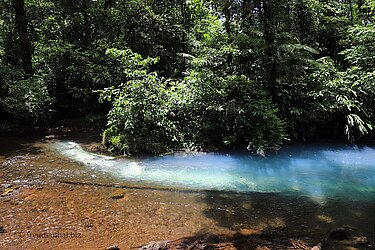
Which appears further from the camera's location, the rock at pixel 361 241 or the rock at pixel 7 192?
the rock at pixel 7 192

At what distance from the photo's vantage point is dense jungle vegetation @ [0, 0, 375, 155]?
29.2 ft


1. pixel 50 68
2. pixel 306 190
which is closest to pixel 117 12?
pixel 50 68

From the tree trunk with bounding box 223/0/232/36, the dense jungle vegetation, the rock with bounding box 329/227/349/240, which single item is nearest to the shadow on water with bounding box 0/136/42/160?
the dense jungle vegetation

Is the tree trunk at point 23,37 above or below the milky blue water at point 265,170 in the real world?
above

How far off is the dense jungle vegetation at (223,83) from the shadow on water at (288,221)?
106 inches

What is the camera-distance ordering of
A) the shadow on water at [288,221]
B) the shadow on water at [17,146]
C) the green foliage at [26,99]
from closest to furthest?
the shadow on water at [288,221]
the shadow on water at [17,146]
the green foliage at [26,99]

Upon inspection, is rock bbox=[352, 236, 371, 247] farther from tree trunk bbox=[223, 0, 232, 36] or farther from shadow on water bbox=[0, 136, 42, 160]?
shadow on water bbox=[0, 136, 42, 160]

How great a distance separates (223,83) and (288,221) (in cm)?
522

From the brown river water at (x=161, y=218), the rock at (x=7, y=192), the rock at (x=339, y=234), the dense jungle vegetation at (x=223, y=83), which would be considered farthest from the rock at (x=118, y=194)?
the rock at (x=339, y=234)

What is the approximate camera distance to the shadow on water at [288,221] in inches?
156

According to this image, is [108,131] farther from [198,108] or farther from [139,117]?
[198,108]

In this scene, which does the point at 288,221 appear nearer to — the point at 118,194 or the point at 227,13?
the point at 118,194

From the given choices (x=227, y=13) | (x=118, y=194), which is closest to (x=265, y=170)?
(x=118, y=194)

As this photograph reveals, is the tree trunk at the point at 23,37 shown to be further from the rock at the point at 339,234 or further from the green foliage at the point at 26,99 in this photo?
the rock at the point at 339,234
